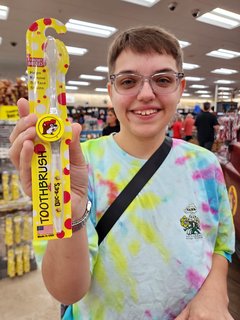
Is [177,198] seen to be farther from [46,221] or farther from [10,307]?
[10,307]

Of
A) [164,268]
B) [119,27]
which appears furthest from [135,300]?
[119,27]

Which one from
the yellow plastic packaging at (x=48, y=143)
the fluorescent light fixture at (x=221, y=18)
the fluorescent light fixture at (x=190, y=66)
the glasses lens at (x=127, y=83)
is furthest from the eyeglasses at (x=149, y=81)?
the fluorescent light fixture at (x=190, y=66)

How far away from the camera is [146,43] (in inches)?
29.0

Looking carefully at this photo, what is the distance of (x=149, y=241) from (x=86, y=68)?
10491 millimetres

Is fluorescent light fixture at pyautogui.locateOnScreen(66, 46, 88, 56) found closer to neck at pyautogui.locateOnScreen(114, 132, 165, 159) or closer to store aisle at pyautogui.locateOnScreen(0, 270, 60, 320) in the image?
store aisle at pyautogui.locateOnScreen(0, 270, 60, 320)

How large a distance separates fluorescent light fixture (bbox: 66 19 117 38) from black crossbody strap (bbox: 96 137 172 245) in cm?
578

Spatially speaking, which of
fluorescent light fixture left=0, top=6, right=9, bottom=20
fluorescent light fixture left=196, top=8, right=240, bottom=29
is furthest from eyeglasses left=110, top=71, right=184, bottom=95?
fluorescent light fixture left=196, top=8, right=240, bottom=29

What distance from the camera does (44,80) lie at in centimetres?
48

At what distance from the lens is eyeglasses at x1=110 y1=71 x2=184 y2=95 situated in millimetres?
729

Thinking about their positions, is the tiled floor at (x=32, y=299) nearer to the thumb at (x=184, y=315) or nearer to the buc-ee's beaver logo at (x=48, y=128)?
the thumb at (x=184, y=315)

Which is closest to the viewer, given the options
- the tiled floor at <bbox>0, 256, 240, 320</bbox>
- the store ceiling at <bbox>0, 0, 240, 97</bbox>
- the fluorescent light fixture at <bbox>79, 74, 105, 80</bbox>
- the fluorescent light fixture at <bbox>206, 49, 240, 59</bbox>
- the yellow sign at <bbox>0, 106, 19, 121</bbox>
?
the tiled floor at <bbox>0, 256, 240, 320</bbox>

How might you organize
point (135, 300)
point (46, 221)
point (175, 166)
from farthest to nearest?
point (175, 166), point (135, 300), point (46, 221)

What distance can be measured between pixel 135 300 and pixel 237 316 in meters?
1.36

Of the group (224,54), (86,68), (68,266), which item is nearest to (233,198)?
(68,266)
